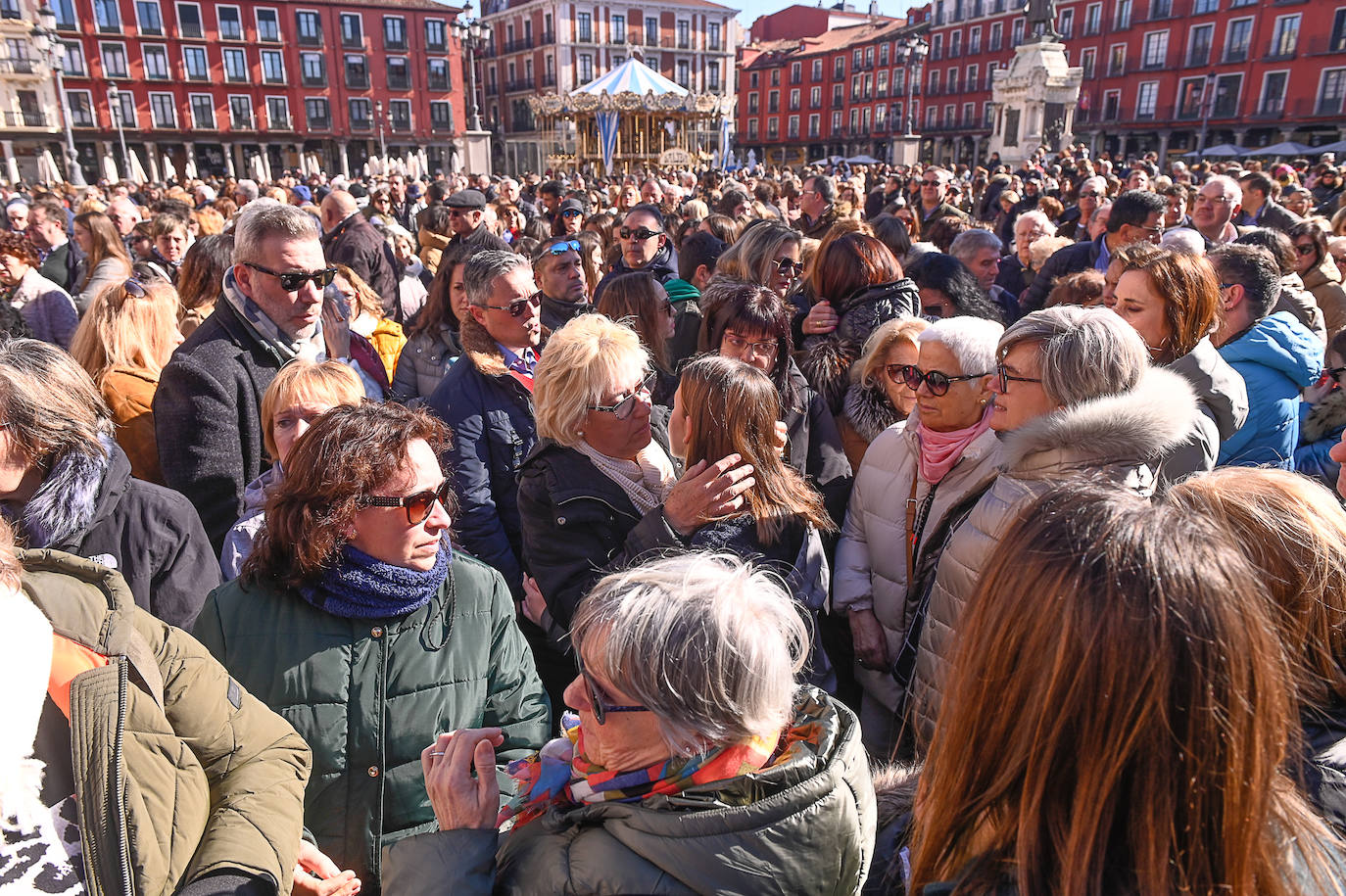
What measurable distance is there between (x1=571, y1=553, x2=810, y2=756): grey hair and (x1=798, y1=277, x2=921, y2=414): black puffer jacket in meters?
2.10

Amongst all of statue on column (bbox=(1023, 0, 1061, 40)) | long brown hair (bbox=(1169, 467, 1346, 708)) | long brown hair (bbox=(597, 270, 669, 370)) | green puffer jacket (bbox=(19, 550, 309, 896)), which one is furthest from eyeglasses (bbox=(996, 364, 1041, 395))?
statue on column (bbox=(1023, 0, 1061, 40))

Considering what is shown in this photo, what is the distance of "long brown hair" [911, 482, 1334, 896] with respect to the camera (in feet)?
3.24

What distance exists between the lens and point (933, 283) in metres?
4.26

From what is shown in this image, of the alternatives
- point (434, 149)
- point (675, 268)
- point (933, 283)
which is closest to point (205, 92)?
point (434, 149)

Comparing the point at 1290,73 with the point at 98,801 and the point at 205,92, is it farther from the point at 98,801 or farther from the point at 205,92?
the point at 205,92

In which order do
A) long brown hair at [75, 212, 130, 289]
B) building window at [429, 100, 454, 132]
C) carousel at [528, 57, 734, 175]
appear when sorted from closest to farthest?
long brown hair at [75, 212, 130, 289]
carousel at [528, 57, 734, 175]
building window at [429, 100, 454, 132]

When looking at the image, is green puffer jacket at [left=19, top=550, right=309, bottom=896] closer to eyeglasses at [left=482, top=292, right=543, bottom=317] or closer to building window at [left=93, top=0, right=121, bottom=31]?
eyeglasses at [left=482, top=292, right=543, bottom=317]

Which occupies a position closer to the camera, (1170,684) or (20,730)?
(1170,684)

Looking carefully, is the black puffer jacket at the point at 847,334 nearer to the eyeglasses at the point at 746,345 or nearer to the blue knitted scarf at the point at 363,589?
the eyeglasses at the point at 746,345

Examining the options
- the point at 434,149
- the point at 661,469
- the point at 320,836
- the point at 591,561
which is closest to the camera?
the point at 320,836

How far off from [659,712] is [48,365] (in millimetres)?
1918

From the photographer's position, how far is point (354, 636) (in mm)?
1905

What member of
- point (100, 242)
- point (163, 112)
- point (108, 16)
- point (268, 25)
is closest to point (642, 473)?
point (100, 242)

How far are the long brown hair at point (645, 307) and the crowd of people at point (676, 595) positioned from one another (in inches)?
1.0
